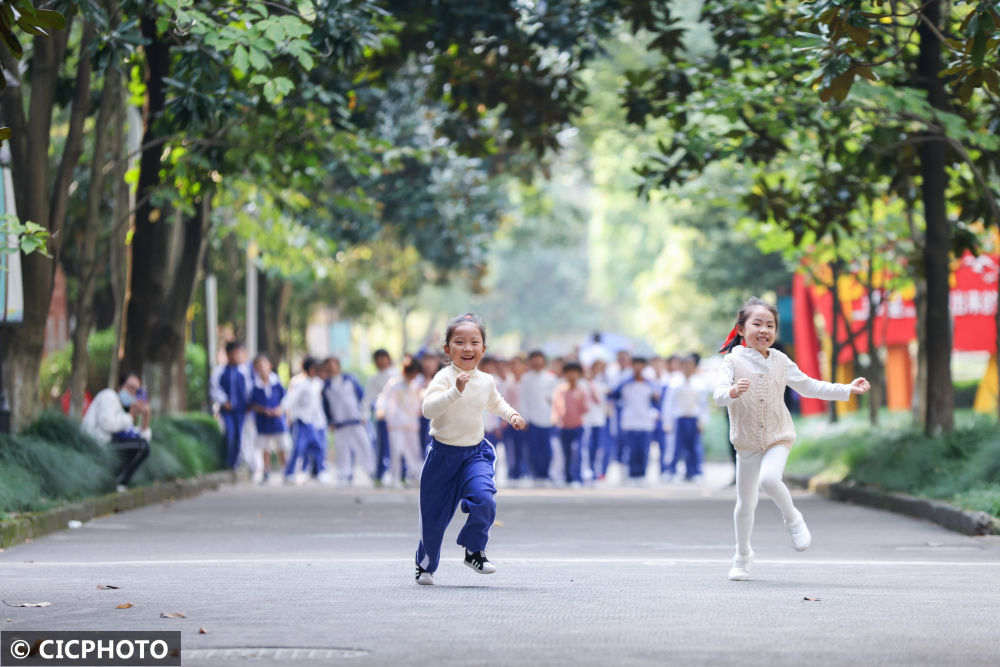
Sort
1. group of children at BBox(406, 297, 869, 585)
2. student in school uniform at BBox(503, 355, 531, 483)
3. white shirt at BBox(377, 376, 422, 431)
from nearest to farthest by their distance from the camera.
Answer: group of children at BBox(406, 297, 869, 585) < white shirt at BBox(377, 376, 422, 431) < student in school uniform at BBox(503, 355, 531, 483)

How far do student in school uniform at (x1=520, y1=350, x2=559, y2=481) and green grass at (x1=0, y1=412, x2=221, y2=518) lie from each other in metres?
5.42

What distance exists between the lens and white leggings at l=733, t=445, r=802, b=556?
10109mm

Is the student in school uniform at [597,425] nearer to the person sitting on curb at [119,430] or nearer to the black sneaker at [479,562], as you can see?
the person sitting on curb at [119,430]

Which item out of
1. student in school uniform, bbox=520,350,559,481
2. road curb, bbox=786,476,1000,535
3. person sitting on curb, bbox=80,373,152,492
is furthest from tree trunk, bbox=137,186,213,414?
road curb, bbox=786,476,1000,535

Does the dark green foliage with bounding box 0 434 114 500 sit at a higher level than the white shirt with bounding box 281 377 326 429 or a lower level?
lower

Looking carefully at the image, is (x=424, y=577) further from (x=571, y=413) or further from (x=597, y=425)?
(x=597, y=425)

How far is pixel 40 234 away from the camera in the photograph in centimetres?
1413

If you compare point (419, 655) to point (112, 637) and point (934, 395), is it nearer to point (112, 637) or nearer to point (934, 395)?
point (112, 637)

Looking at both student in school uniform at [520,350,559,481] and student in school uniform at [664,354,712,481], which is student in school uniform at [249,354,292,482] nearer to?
student in school uniform at [520,350,559,481]

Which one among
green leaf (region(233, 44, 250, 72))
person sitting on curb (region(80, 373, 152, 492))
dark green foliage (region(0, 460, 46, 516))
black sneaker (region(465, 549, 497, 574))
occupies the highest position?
green leaf (region(233, 44, 250, 72))

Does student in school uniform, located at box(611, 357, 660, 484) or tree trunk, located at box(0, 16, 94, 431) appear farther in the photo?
student in school uniform, located at box(611, 357, 660, 484)

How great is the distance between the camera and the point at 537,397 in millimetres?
25094

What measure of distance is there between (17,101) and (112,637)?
10.2 meters

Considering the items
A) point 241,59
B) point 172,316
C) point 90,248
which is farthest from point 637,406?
point 241,59
